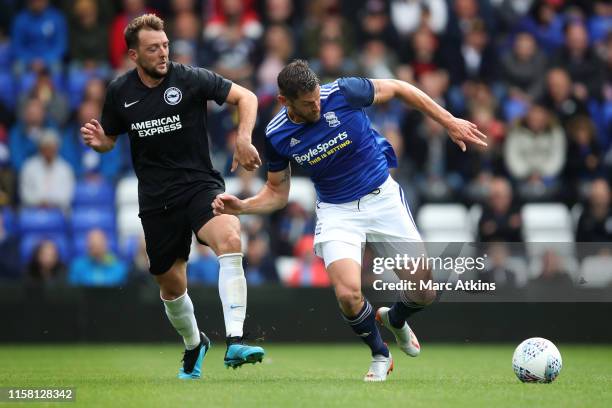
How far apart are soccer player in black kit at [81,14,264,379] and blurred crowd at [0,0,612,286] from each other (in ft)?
19.5

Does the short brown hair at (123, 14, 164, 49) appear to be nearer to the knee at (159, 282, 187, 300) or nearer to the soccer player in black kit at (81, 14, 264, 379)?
the soccer player in black kit at (81, 14, 264, 379)

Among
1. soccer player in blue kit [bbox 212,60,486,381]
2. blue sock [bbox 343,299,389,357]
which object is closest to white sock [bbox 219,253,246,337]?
soccer player in blue kit [bbox 212,60,486,381]

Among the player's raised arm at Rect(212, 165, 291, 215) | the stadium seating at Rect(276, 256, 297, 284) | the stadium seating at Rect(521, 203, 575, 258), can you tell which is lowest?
the stadium seating at Rect(276, 256, 297, 284)

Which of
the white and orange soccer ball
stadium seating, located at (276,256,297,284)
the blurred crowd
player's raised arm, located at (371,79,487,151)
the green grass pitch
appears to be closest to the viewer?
the green grass pitch

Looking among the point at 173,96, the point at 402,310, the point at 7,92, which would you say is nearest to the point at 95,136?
the point at 173,96

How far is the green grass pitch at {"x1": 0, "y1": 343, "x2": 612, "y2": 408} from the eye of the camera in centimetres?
781

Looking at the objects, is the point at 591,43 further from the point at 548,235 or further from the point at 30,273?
the point at 30,273

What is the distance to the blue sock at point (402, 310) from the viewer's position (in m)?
10.0

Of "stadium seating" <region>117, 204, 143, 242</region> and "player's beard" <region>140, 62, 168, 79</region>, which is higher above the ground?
"player's beard" <region>140, 62, 168, 79</region>

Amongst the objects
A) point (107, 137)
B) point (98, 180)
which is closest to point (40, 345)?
point (98, 180)

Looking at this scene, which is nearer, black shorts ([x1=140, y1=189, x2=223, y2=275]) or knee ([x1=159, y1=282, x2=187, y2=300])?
black shorts ([x1=140, y1=189, x2=223, y2=275])

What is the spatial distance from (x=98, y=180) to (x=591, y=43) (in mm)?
7976

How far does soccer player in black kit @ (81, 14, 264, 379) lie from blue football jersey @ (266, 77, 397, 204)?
1.20 ft

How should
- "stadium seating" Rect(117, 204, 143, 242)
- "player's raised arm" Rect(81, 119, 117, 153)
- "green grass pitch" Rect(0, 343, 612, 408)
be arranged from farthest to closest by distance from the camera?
"stadium seating" Rect(117, 204, 143, 242)
"player's raised arm" Rect(81, 119, 117, 153)
"green grass pitch" Rect(0, 343, 612, 408)
